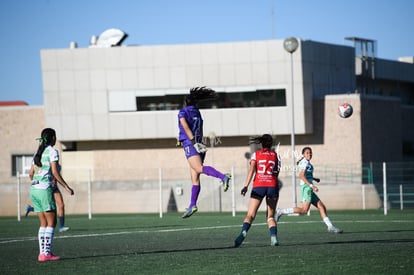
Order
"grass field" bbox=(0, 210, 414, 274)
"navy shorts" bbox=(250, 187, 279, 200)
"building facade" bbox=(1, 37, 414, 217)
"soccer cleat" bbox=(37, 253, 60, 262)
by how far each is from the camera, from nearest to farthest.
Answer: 1. "grass field" bbox=(0, 210, 414, 274)
2. "soccer cleat" bbox=(37, 253, 60, 262)
3. "navy shorts" bbox=(250, 187, 279, 200)
4. "building facade" bbox=(1, 37, 414, 217)

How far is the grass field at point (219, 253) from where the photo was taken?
13.0 metres

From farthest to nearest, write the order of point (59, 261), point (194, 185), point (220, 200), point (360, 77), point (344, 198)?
point (360, 77) → point (220, 200) → point (344, 198) → point (194, 185) → point (59, 261)

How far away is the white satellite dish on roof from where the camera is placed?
60.2 meters

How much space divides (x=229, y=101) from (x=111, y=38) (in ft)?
28.9

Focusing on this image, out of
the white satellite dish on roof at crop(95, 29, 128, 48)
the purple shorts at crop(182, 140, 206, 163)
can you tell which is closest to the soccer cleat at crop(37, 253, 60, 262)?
the purple shorts at crop(182, 140, 206, 163)

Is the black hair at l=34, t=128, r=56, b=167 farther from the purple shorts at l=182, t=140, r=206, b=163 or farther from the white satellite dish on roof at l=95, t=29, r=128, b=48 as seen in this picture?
the white satellite dish on roof at l=95, t=29, r=128, b=48

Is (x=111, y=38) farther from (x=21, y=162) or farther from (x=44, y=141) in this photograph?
(x=44, y=141)

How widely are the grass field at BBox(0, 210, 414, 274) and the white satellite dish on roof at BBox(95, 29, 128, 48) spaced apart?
38.6 meters

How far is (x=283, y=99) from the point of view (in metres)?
57.6

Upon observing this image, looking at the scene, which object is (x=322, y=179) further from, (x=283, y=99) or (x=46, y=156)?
(x=46, y=156)

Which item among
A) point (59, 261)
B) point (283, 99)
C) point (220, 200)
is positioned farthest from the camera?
point (283, 99)

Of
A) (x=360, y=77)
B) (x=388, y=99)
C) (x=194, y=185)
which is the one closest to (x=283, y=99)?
(x=388, y=99)

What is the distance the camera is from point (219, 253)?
1541cm

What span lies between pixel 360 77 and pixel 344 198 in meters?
24.6
